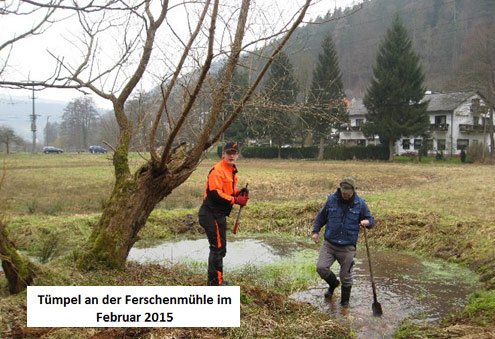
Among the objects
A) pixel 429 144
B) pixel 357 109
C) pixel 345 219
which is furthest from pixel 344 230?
pixel 357 109

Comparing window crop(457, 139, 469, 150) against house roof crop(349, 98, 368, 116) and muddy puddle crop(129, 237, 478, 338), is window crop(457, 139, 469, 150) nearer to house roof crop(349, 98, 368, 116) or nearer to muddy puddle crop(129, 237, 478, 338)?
house roof crop(349, 98, 368, 116)

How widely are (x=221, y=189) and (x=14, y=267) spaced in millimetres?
2762

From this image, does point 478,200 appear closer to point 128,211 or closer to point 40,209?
point 128,211

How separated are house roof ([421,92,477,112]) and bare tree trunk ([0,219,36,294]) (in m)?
51.2

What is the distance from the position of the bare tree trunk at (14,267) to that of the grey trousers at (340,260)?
157 inches

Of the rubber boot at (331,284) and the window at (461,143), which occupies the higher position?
the window at (461,143)

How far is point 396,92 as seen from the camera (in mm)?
48594

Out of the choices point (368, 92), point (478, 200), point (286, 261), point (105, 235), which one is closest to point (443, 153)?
point (368, 92)

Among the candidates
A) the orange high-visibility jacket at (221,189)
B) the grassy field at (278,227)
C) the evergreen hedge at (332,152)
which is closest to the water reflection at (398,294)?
the grassy field at (278,227)

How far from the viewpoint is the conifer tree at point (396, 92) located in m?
48.4

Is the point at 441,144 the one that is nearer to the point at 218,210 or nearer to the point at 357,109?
the point at 357,109

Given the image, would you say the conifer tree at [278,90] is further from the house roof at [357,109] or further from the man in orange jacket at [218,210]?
the house roof at [357,109]

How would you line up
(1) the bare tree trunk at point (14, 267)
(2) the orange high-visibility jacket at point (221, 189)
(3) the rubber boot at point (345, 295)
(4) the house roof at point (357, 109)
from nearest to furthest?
(1) the bare tree trunk at point (14, 267), (2) the orange high-visibility jacket at point (221, 189), (3) the rubber boot at point (345, 295), (4) the house roof at point (357, 109)

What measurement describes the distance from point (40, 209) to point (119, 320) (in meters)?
10.8
